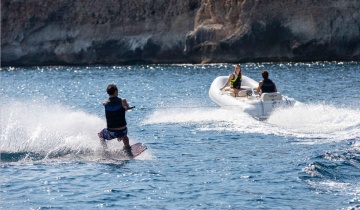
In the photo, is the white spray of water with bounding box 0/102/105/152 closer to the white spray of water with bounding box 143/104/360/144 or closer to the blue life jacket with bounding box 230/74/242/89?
the white spray of water with bounding box 143/104/360/144

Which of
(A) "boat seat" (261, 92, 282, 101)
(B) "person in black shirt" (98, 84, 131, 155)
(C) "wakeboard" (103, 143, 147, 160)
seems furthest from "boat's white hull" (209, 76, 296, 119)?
(B) "person in black shirt" (98, 84, 131, 155)

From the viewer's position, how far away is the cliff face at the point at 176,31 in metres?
56.3

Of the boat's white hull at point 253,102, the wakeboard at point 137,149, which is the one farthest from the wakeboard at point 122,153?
the boat's white hull at point 253,102

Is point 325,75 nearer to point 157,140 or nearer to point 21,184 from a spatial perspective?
point 157,140

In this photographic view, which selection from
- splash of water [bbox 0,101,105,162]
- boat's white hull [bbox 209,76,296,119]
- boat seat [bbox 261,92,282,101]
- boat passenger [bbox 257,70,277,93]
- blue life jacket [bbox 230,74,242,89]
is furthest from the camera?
blue life jacket [bbox 230,74,242,89]

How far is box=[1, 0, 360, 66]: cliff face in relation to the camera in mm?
56344

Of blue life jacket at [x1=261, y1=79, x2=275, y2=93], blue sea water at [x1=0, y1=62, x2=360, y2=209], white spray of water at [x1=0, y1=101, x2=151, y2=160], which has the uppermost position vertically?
blue life jacket at [x1=261, y1=79, x2=275, y2=93]

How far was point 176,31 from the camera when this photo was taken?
205 feet

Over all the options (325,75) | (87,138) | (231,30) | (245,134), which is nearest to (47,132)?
(87,138)

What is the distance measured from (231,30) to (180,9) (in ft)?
21.3

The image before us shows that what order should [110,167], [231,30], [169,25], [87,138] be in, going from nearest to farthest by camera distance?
[110,167] < [87,138] < [231,30] < [169,25]

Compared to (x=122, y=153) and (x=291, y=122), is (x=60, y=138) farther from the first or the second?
(x=291, y=122)

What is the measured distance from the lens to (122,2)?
6869 cm

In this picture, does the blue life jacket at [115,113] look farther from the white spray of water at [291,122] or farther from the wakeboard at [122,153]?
the white spray of water at [291,122]
